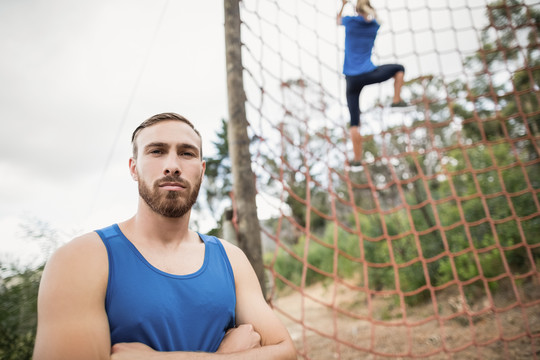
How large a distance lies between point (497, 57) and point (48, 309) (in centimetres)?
874

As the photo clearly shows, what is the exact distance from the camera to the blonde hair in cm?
202

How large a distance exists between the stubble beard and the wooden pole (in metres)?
0.56

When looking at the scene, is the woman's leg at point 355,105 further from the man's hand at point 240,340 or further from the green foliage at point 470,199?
the man's hand at point 240,340

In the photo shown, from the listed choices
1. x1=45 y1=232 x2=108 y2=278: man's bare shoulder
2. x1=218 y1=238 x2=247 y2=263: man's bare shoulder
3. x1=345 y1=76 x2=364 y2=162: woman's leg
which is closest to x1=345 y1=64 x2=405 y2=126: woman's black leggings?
x1=345 y1=76 x2=364 y2=162: woman's leg

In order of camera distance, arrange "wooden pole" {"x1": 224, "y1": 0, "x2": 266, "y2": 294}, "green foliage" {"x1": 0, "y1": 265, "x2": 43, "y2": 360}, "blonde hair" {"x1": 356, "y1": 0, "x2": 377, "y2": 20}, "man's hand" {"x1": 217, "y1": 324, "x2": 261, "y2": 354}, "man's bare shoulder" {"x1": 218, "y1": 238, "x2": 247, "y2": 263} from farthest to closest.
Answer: "blonde hair" {"x1": 356, "y1": 0, "x2": 377, "y2": 20} < "green foliage" {"x1": 0, "y1": 265, "x2": 43, "y2": 360} < "wooden pole" {"x1": 224, "y1": 0, "x2": 266, "y2": 294} < "man's bare shoulder" {"x1": 218, "y1": 238, "x2": 247, "y2": 263} < "man's hand" {"x1": 217, "y1": 324, "x2": 261, "y2": 354}

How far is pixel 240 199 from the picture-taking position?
1.55 m

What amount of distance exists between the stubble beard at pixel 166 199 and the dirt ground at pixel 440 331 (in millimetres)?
1151

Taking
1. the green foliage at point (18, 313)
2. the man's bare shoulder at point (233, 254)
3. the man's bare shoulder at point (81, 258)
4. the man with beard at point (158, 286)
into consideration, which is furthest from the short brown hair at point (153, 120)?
the green foliage at point (18, 313)

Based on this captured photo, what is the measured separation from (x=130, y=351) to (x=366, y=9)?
7.48ft

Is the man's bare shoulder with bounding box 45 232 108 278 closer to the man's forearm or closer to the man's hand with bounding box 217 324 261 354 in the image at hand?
the man's forearm

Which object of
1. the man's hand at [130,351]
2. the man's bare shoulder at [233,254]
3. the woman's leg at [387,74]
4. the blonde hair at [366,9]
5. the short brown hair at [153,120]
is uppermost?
the blonde hair at [366,9]

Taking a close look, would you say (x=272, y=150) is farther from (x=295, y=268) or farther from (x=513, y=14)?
(x=295, y=268)

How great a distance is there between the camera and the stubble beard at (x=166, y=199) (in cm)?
98

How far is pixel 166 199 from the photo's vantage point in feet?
3.20
